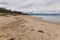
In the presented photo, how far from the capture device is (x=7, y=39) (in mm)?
7543

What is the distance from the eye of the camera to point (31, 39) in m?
8.30

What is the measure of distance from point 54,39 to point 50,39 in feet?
1.05

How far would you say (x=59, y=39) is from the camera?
9117mm

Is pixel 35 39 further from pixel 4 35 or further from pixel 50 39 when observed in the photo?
pixel 4 35

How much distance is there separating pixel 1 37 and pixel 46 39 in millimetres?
2571

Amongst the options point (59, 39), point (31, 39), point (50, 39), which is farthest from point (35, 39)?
point (59, 39)

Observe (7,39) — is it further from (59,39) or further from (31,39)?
(59,39)

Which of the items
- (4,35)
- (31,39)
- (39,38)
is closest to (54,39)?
(39,38)

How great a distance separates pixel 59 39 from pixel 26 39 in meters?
2.17

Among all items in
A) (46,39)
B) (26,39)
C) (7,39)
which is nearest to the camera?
(7,39)

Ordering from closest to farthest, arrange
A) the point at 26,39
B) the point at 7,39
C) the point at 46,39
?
1. the point at 7,39
2. the point at 26,39
3. the point at 46,39

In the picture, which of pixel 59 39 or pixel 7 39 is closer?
pixel 7 39

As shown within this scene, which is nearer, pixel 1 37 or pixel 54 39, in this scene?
pixel 1 37

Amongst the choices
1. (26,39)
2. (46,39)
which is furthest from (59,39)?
(26,39)
